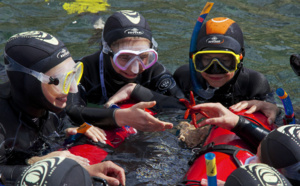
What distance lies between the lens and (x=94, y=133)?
12.0ft

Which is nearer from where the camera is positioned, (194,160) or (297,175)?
(297,175)

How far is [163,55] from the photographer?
6547 millimetres

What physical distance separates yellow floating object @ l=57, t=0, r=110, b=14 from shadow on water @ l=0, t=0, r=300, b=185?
0.10 m

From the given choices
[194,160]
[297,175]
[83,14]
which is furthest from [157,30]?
[297,175]

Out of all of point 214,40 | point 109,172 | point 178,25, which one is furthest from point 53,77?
point 178,25

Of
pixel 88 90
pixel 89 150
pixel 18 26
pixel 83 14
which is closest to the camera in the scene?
pixel 89 150

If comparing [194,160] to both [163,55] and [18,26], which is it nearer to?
[163,55]

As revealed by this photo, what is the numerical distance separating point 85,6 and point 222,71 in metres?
4.98

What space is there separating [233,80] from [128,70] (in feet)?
4.03

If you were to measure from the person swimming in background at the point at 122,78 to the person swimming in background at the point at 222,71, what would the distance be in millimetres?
275

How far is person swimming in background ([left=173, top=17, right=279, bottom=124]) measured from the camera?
4.07 m

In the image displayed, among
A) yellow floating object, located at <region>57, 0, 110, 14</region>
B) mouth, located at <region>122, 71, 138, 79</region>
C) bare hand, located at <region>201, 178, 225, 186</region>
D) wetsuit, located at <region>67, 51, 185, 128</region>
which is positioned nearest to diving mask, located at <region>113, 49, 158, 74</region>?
mouth, located at <region>122, 71, 138, 79</region>

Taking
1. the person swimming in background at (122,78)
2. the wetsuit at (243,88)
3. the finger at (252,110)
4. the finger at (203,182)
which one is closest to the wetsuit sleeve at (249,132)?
the finger at (252,110)

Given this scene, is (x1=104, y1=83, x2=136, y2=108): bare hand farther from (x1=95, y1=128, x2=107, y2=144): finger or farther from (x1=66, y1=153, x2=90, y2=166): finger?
(x1=66, y1=153, x2=90, y2=166): finger
